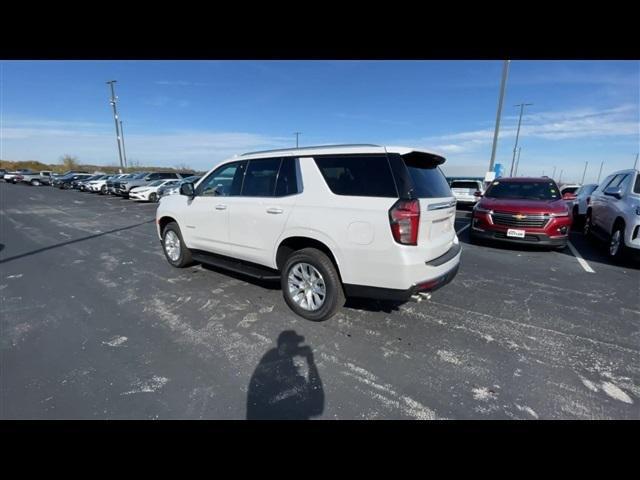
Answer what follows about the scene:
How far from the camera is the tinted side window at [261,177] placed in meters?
3.77

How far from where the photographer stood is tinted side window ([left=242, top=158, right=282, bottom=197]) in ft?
12.4

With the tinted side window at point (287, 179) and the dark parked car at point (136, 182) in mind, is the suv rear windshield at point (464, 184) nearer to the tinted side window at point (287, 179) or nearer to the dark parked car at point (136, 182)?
the tinted side window at point (287, 179)

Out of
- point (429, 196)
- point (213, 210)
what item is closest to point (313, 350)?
point (429, 196)

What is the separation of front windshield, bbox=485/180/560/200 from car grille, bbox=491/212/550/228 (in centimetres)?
105

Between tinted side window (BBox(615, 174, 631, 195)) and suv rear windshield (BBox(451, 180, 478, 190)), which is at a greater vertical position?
tinted side window (BBox(615, 174, 631, 195))

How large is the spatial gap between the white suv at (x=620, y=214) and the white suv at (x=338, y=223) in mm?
4176

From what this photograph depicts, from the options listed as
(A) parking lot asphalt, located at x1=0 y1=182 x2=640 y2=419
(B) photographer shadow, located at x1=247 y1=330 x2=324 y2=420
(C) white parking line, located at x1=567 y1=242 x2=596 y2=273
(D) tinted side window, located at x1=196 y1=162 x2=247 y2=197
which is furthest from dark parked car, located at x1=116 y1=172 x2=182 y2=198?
(C) white parking line, located at x1=567 y1=242 x2=596 y2=273

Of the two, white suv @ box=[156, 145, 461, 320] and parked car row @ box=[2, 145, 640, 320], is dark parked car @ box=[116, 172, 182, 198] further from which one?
white suv @ box=[156, 145, 461, 320]

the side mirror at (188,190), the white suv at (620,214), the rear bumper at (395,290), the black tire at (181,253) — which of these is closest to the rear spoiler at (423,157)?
the rear bumper at (395,290)

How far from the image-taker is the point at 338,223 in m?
3.04

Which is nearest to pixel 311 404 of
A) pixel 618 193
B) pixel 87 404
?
pixel 87 404

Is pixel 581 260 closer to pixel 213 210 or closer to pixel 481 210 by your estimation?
pixel 481 210
